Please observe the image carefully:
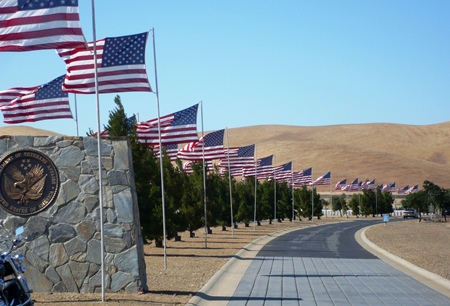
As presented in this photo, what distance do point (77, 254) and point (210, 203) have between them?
111 feet

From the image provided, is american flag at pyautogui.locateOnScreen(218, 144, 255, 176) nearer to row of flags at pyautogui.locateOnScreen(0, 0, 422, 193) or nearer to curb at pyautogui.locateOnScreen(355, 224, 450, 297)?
curb at pyautogui.locateOnScreen(355, 224, 450, 297)

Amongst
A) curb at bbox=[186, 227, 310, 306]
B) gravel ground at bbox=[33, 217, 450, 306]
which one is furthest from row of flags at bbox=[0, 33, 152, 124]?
curb at bbox=[186, 227, 310, 306]

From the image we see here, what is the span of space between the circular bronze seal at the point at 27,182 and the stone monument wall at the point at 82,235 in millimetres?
116

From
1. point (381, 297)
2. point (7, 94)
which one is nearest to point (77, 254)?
point (381, 297)

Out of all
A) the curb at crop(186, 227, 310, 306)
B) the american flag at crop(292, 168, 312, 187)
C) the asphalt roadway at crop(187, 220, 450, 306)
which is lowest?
the asphalt roadway at crop(187, 220, 450, 306)

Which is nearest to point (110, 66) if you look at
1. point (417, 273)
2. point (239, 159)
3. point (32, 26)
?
point (32, 26)

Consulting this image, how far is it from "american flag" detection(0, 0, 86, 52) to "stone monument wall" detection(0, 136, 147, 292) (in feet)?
8.33

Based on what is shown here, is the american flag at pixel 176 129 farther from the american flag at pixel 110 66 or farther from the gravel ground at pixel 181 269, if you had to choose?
the american flag at pixel 110 66

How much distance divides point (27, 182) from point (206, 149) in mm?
22899

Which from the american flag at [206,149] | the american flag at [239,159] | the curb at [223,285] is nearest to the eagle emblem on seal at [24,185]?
the curb at [223,285]

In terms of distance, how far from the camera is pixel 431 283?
1902cm

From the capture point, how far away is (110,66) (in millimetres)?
17562

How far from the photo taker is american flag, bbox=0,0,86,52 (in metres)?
14.2

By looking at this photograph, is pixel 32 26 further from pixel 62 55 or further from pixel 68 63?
pixel 62 55
